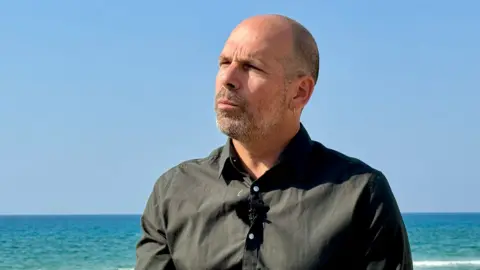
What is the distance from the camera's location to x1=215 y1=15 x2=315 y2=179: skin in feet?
8.59

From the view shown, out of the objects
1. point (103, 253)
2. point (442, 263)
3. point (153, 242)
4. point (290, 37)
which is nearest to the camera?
point (290, 37)

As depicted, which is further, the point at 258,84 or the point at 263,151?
the point at 263,151

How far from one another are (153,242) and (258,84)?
62 cm

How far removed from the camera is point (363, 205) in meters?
2.60

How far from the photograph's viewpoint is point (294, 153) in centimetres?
271

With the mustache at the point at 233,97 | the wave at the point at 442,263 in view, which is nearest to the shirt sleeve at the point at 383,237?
the mustache at the point at 233,97

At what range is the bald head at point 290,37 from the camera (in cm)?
266

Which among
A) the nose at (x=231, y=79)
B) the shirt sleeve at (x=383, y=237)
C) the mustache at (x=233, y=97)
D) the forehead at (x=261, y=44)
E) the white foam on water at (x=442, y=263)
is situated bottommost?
the white foam on water at (x=442, y=263)

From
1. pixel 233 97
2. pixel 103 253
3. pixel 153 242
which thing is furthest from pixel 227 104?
pixel 103 253

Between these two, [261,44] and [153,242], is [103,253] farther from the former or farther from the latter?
[261,44]

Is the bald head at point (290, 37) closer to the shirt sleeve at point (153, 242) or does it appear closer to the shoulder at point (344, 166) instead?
the shoulder at point (344, 166)

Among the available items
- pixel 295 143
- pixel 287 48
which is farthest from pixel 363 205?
pixel 287 48

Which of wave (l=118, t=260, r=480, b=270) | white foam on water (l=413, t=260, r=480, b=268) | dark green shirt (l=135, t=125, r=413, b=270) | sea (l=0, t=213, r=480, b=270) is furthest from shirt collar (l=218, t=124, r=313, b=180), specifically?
white foam on water (l=413, t=260, r=480, b=268)

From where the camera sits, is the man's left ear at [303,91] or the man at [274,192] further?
the man's left ear at [303,91]
